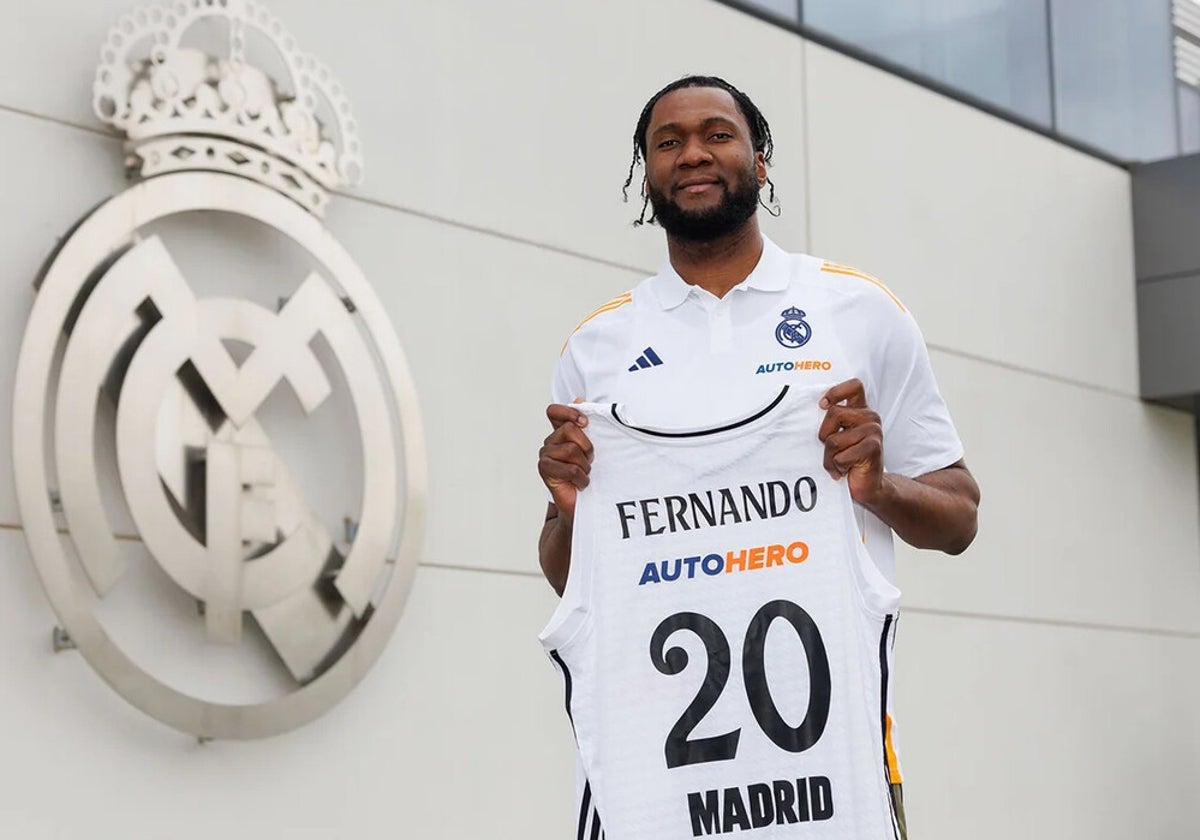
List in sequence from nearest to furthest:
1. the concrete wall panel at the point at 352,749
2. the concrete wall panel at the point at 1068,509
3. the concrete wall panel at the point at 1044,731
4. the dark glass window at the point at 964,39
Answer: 1. the concrete wall panel at the point at 352,749
2. the concrete wall panel at the point at 1044,731
3. the dark glass window at the point at 964,39
4. the concrete wall panel at the point at 1068,509

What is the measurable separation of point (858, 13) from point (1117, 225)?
2599 millimetres

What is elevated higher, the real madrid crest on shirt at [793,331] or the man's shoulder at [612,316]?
the man's shoulder at [612,316]

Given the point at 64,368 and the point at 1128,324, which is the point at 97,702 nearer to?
the point at 64,368

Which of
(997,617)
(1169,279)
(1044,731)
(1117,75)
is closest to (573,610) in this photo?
(997,617)

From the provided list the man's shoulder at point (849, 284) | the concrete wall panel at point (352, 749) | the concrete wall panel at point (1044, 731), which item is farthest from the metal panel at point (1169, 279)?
the man's shoulder at point (849, 284)

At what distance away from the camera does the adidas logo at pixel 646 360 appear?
9.82 feet

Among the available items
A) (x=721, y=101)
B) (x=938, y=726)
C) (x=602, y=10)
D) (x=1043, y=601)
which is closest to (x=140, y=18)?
(x=602, y=10)

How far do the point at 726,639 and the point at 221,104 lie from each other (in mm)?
3390

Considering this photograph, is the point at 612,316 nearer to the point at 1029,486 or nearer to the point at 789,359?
the point at 789,359

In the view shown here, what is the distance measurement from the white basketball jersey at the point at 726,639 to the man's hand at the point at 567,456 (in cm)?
3

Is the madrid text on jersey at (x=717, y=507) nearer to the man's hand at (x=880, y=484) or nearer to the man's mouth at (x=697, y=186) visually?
the man's hand at (x=880, y=484)

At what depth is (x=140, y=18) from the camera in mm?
5590

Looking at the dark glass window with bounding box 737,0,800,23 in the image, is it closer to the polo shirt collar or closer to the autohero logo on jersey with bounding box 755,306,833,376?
the polo shirt collar

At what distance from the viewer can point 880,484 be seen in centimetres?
277
